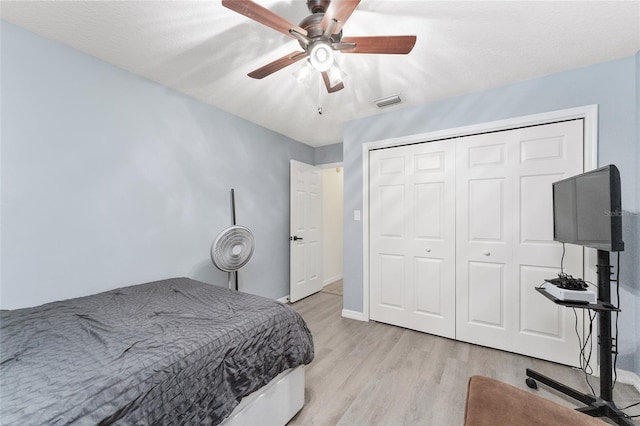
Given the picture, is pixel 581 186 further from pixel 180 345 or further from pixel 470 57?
pixel 180 345

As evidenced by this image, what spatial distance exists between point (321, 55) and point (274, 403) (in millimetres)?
1939

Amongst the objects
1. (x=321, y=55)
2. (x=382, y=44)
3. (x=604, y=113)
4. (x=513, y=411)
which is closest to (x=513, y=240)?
(x=604, y=113)

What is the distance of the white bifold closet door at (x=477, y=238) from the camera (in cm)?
215

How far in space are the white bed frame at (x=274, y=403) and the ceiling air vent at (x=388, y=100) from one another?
2.49m

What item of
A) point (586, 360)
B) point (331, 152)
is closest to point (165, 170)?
point (331, 152)

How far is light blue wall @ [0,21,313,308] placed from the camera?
1.62 meters

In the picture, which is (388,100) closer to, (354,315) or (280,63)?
(280,63)

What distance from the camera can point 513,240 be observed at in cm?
229

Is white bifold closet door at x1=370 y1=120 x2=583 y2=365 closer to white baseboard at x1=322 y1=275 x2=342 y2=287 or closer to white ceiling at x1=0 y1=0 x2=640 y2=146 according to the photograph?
white ceiling at x1=0 y1=0 x2=640 y2=146

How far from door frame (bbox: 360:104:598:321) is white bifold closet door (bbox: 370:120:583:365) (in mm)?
47

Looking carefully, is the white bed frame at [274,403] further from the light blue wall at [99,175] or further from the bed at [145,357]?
the light blue wall at [99,175]

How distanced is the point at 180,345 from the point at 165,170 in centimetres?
180

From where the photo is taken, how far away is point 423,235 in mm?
2717

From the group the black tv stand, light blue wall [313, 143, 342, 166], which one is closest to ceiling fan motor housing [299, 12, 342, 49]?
the black tv stand
